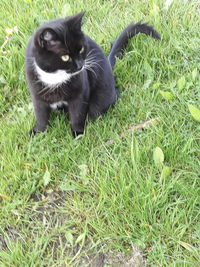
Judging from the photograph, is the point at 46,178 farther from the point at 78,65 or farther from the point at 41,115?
the point at 78,65

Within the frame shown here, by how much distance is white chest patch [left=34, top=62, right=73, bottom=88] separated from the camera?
170cm

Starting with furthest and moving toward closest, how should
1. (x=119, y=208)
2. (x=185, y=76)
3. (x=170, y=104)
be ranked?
(x=185, y=76) → (x=170, y=104) → (x=119, y=208)

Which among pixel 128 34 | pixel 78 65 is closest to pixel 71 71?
pixel 78 65

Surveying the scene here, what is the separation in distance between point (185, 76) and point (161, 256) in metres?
1.13

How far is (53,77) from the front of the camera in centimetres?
172

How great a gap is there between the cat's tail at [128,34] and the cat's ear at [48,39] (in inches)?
29.1

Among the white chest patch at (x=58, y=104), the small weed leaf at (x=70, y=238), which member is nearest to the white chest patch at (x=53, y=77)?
the white chest patch at (x=58, y=104)

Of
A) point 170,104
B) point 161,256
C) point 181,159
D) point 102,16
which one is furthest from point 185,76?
point 161,256

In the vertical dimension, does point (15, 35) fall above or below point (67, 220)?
above

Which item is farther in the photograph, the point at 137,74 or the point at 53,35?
the point at 137,74

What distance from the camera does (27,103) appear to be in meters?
2.17

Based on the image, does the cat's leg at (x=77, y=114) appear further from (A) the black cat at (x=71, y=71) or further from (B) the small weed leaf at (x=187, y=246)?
(B) the small weed leaf at (x=187, y=246)

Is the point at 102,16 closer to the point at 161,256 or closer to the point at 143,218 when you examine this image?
the point at 143,218

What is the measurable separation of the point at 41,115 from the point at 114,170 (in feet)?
1.66
